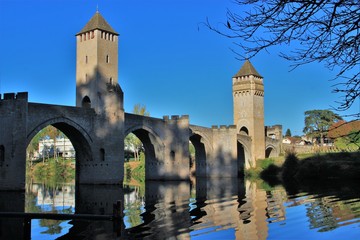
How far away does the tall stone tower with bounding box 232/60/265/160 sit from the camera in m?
55.7

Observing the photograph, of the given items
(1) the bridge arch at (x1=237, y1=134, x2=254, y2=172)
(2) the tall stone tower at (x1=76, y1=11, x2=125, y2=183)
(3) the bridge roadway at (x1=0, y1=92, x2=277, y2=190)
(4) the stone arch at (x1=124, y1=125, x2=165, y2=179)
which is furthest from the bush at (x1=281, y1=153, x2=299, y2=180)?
(2) the tall stone tower at (x1=76, y1=11, x2=125, y2=183)

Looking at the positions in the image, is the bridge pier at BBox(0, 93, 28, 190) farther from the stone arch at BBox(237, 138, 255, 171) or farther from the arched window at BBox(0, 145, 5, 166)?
the stone arch at BBox(237, 138, 255, 171)

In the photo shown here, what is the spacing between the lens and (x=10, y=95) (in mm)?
27062

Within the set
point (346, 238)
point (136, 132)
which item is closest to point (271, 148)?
point (136, 132)

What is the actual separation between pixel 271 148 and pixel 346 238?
53.2 meters

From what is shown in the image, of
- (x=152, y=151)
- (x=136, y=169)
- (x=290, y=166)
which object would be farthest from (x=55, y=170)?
(x=290, y=166)

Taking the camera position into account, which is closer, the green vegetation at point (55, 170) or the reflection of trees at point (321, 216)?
the reflection of trees at point (321, 216)

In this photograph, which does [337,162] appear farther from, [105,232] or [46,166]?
[46,166]

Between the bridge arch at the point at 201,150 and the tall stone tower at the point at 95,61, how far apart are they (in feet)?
42.5

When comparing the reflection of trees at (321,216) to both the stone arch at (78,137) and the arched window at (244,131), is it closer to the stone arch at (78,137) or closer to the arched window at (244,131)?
the stone arch at (78,137)

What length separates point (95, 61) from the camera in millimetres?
36625

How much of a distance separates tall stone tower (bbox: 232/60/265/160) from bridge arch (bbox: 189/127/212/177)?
27.4 ft

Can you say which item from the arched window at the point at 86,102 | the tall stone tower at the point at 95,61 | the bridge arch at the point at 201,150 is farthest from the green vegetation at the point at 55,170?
the tall stone tower at the point at 95,61

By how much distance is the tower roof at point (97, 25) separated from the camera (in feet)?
121
